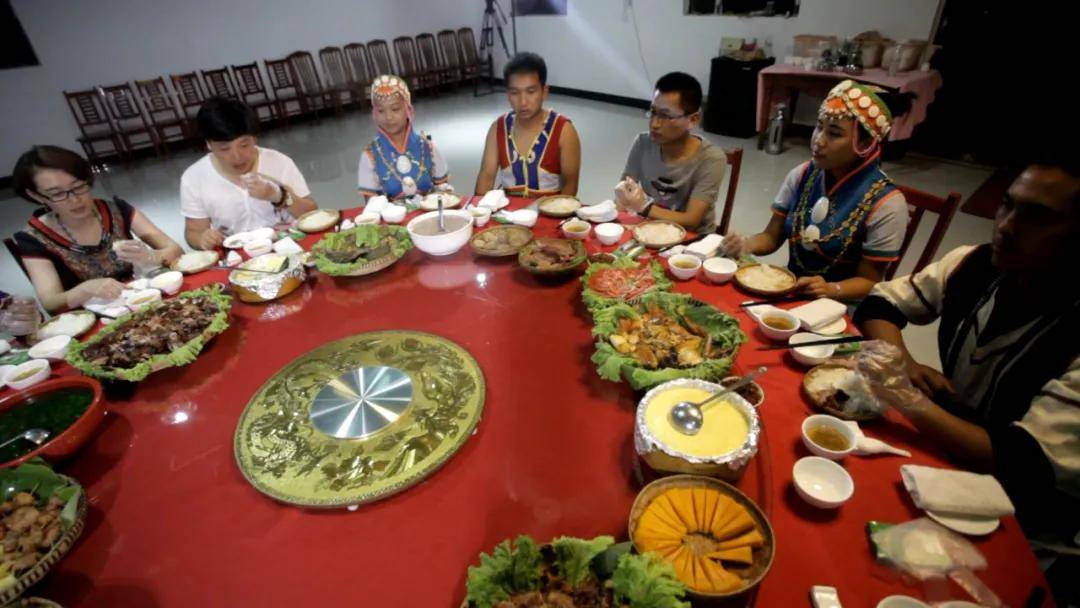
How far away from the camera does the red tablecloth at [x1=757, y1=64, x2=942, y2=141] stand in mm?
5730

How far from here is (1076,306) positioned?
56.5 inches

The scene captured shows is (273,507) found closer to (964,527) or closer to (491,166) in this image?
(964,527)

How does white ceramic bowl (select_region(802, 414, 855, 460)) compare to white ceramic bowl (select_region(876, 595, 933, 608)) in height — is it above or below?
above

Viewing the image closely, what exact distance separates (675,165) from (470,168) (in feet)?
15.4

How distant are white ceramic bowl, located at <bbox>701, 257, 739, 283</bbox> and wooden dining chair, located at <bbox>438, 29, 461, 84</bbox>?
11.7m

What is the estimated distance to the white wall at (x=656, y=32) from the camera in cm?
650

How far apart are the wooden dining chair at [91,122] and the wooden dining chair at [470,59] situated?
23.4ft

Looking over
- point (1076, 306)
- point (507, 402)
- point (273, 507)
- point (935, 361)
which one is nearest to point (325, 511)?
point (273, 507)

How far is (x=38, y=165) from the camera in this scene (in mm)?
2475

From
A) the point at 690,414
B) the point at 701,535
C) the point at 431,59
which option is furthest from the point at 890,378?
the point at 431,59

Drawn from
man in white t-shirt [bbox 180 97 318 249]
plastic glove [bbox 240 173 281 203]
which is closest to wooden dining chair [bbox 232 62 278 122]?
man in white t-shirt [bbox 180 97 318 249]

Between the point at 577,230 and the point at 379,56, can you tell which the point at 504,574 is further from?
the point at 379,56

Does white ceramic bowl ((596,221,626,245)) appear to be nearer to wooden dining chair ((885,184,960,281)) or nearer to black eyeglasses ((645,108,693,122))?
black eyeglasses ((645,108,693,122))

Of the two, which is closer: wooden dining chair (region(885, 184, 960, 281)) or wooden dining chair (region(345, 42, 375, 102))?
wooden dining chair (region(885, 184, 960, 281))
